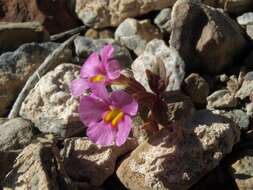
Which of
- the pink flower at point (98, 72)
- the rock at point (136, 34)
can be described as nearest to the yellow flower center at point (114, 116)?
the pink flower at point (98, 72)

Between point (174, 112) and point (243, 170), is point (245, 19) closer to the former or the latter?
point (174, 112)

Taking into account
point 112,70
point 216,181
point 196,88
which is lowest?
point 216,181

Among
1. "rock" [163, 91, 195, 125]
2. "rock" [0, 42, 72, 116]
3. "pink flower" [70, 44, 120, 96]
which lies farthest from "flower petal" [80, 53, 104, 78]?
"rock" [0, 42, 72, 116]

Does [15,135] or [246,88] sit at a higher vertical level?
[15,135]

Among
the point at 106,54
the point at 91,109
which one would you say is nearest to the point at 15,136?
the point at 91,109

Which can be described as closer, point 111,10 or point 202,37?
point 202,37

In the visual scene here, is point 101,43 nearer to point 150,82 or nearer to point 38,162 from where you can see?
point 150,82

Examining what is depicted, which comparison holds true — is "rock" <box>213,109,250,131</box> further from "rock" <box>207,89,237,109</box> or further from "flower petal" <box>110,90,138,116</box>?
"flower petal" <box>110,90,138,116</box>
